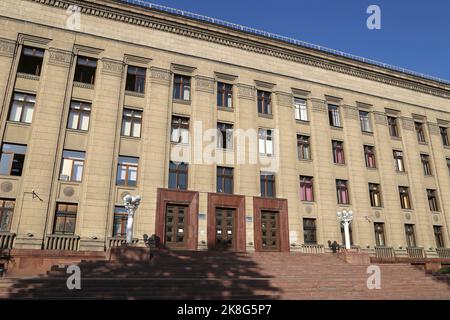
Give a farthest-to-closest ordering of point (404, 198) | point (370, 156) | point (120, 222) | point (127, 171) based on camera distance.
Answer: point (370, 156) → point (404, 198) → point (127, 171) → point (120, 222)

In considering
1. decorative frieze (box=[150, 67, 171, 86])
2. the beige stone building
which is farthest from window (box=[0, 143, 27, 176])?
decorative frieze (box=[150, 67, 171, 86])

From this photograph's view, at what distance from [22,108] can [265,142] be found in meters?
16.0

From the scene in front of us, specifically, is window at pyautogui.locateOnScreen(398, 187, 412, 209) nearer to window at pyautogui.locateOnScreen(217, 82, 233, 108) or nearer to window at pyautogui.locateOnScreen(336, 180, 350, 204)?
window at pyautogui.locateOnScreen(336, 180, 350, 204)

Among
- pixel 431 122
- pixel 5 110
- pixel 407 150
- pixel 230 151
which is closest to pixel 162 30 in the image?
pixel 230 151

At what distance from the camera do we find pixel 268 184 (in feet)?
82.5

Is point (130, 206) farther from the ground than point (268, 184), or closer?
closer

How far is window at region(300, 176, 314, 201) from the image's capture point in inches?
1016

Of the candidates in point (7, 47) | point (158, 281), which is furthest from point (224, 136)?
point (7, 47)

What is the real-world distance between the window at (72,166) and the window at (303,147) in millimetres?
15378

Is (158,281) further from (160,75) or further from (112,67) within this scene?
(112,67)

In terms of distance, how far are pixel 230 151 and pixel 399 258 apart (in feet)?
48.4

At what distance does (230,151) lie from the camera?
24.7m

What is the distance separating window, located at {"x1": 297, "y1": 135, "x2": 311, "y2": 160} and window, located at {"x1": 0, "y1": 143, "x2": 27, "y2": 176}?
1851 centimetres
